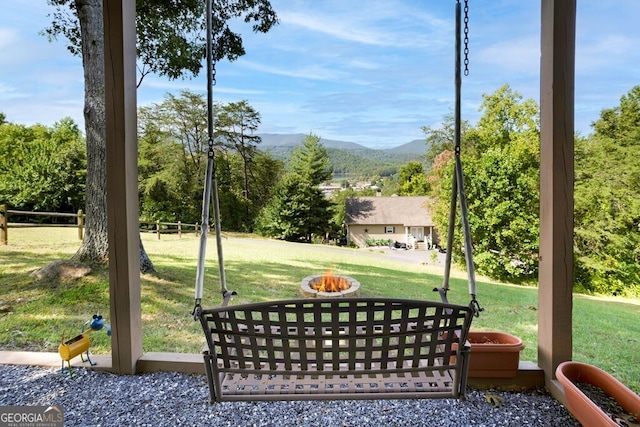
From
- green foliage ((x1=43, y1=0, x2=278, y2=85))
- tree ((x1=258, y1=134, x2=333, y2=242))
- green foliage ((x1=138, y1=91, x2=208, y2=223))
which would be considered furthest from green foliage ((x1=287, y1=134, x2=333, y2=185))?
green foliage ((x1=43, y1=0, x2=278, y2=85))

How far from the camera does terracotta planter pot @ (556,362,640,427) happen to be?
129cm

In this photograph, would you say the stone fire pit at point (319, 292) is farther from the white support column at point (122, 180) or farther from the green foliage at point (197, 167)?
the white support column at point (122, 180)

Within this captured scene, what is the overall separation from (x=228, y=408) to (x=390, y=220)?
145 centimetres

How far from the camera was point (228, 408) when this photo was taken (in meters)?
1.67

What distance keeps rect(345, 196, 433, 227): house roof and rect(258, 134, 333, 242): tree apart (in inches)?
7.2

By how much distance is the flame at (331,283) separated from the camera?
258cm

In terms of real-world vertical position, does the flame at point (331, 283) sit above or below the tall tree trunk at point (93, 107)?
below

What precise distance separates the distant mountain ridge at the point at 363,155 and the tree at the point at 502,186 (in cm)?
20

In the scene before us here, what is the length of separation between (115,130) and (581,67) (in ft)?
8.92

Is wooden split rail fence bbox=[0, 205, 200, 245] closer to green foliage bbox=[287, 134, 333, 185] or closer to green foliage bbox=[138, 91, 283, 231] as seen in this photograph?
green foliage bbox=[138, 91, 283, 231]

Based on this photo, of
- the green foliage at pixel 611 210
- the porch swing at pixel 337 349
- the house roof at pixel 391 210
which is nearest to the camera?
the porch swing at pixel 337 349

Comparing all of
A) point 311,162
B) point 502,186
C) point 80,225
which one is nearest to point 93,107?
point 80,225

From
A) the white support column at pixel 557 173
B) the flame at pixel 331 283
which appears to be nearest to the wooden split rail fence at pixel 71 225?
the flame at pixel 331 283

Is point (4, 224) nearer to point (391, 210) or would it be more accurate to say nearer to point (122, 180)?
point (122, 180)
